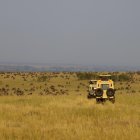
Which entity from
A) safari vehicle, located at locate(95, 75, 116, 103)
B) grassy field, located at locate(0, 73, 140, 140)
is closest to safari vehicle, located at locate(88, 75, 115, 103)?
safari vehicle, located at locate(95, 75, 116, 103)

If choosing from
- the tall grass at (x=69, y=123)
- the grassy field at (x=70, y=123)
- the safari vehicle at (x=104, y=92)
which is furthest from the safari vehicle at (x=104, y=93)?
the tall grass at (x=69, y=123)

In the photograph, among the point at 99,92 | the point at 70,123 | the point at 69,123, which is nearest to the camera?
the point at 70,123

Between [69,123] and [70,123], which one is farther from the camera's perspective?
[69,123]

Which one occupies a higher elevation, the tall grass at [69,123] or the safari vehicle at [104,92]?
the safari vehicle at [104,92]

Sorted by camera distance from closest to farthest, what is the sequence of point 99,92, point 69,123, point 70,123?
1. point 70,123
2. point 69,123
3. point 99,92

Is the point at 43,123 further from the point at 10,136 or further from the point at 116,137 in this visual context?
the point at 116,137

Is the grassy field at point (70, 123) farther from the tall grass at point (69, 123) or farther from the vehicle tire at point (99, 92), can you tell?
the vehicle tire at point (99, 92)

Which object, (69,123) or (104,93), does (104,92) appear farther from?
(69,123)

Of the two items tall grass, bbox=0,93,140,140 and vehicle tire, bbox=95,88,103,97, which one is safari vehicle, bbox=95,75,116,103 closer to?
vehicle tire, bbox=95,88,103,97

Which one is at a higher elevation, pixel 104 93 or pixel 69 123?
pixel 104 93

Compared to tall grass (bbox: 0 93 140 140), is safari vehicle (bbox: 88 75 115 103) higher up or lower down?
higher up

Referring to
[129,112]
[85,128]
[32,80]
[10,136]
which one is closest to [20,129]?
[10,136]

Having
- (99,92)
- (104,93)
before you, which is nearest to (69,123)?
(99,92)

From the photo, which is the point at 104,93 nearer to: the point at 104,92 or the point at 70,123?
the point at 104,92
